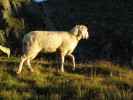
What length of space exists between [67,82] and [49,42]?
202 cm

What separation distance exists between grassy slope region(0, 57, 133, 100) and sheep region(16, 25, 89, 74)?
1.91 feet

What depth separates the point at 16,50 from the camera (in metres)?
26.9

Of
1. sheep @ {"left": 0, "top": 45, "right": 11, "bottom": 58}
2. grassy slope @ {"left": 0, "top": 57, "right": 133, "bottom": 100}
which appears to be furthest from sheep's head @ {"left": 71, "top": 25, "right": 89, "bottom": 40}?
sheep @ {"left": 0, "top": 45, "right": 11, "bottom": 58}

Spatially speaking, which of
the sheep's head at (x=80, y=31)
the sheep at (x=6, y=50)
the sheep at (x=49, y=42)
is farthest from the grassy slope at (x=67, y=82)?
the sheep at (x=6, y=50)

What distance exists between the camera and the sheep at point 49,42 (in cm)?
2039

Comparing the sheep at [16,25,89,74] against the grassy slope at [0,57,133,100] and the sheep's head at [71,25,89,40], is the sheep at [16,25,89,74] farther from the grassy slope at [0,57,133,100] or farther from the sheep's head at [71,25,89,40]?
the grassy slope at [0,57,133,100]

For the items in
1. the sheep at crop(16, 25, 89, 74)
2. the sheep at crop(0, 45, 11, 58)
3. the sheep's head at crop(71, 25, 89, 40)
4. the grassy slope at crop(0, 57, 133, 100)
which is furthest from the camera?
the sheep at crop(0, 45, 11, 58)

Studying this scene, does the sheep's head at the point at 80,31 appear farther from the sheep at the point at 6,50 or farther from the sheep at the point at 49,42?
the sheep at the point at 6,50

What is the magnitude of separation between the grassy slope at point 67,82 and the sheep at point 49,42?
58cm

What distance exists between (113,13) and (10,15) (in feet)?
42.7

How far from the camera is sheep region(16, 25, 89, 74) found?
20.4 meters

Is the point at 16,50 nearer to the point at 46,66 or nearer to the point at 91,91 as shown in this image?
the point at 46,66

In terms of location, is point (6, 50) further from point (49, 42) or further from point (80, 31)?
point (80, 31)

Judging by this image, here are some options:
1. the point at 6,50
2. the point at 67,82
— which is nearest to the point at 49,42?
the point at 67,82
